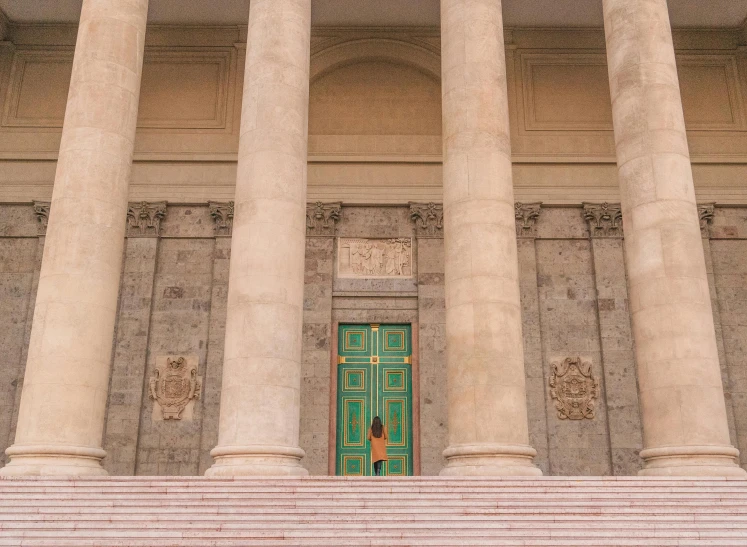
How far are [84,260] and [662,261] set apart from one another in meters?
12.0

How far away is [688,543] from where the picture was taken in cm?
1099

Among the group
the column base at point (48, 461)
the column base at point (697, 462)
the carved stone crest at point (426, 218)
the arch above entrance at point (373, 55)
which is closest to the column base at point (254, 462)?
the column base at point (48, 461)

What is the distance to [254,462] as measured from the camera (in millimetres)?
14219

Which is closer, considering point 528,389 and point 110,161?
point 110,161

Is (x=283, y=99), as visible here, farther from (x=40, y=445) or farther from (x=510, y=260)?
(x=40, y=445)

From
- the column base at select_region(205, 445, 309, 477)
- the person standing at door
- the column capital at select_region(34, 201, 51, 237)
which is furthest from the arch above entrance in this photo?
the column base at select_region(205, 445, 309, 477)

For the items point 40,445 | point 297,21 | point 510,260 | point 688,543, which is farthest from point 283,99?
point 688,543

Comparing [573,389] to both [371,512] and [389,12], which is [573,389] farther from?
[389,12]

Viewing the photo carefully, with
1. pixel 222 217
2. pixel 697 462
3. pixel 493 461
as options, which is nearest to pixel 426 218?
pixel 222 217

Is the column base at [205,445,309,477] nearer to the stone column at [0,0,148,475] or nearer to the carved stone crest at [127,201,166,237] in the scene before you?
the stone column at [0,0,148,475]

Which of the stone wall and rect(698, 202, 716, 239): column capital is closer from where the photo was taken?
the stone wall

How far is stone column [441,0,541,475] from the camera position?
14.8m

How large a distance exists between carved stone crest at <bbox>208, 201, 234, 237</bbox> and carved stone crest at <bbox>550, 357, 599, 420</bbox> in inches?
433

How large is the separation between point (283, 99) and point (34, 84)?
13508 mm
